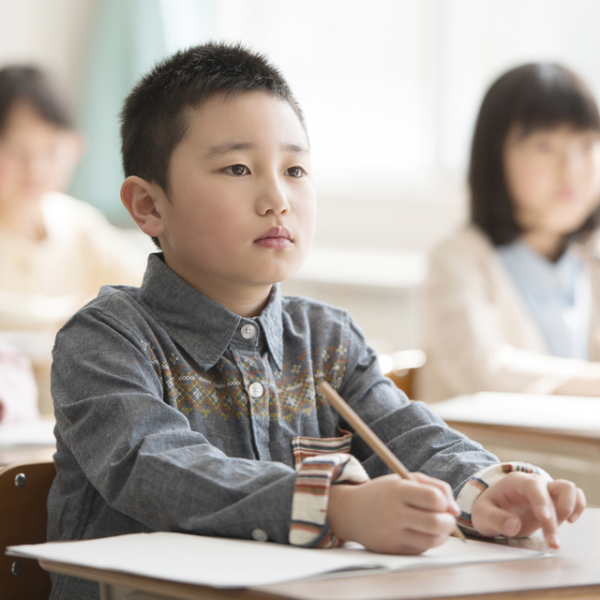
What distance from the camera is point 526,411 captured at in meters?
1.49

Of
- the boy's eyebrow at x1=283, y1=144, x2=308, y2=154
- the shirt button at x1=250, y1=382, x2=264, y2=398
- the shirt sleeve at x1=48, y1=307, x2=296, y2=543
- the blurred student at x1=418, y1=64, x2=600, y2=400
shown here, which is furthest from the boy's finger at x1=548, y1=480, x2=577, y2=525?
the blurred student at x1=418, y1=64, x2=600, y2=400

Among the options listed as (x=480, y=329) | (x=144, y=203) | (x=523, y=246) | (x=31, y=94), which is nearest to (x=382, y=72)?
(x=31, y=94)

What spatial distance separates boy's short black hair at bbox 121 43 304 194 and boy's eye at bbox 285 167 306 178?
9cm

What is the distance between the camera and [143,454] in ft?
2.41

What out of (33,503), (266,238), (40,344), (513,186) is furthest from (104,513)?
(513,186)

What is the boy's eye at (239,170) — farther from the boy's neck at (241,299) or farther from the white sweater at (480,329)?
the white sweater at (480,329)

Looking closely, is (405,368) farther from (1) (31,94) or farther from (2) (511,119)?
(1) (31,94)

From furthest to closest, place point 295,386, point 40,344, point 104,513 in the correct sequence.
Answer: point 40,344
point 295,386
point 104,513

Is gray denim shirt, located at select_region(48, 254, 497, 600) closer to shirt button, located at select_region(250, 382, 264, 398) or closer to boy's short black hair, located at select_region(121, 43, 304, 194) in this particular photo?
shirt button, located at select_region(250, 382, 264, 398)

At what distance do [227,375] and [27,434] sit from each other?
0.54 metres

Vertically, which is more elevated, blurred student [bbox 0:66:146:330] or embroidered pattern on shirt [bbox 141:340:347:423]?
blurred student [bbox 0:66:146:330]

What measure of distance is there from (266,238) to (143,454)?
29cm

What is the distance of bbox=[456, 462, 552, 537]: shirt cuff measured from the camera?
0.80 m

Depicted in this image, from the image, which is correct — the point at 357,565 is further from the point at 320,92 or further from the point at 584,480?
the point at 320,92
